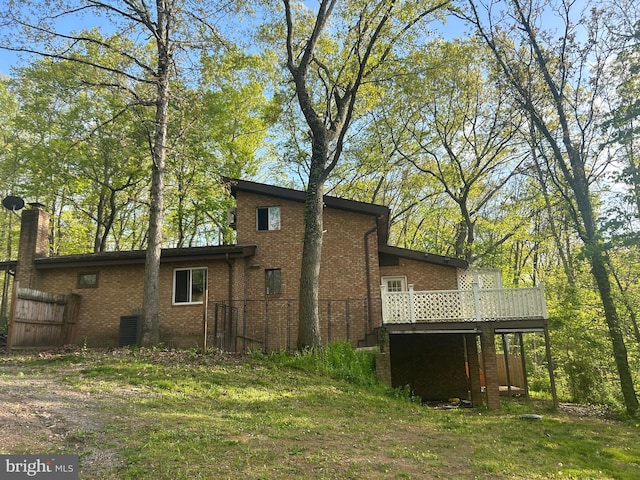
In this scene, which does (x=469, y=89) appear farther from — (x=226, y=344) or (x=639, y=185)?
(x=226, y=344)

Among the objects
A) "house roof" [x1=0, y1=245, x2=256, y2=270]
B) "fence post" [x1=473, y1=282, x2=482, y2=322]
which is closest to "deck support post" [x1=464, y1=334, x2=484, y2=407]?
"fence post" [x1=473, y1=282, x2=482, y2=322]

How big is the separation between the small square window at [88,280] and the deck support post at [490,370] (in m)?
13.4

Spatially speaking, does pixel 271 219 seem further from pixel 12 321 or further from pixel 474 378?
pixel 474 378

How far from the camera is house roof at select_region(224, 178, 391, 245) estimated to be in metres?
15.9

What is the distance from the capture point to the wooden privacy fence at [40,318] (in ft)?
41.2

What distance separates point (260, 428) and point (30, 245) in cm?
1450

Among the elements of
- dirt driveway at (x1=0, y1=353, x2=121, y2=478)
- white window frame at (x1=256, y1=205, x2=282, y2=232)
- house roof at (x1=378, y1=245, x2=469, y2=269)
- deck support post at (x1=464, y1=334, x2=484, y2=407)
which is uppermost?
white window frame at (x1=256, y1=205, x2=282, y2=232)

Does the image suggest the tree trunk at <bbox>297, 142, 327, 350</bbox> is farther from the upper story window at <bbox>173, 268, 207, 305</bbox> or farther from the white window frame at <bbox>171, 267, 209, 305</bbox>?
the upper story window at <bbox>173, 268, 207, 305</bbox>

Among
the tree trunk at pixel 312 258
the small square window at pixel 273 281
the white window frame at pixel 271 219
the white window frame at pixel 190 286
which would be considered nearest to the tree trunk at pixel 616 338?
the tree trunk at pixel 312 258

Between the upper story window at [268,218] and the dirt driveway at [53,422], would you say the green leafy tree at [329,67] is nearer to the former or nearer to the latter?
the upper story window at [268,218]

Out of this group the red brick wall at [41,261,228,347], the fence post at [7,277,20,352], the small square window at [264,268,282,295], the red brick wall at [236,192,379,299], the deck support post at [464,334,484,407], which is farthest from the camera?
the small square window at [264,268,282,295]

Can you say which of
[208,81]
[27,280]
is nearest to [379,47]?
[208,81]

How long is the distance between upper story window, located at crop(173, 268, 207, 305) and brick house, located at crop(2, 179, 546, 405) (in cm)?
4

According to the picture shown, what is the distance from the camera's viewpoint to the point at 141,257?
51.7 feet
